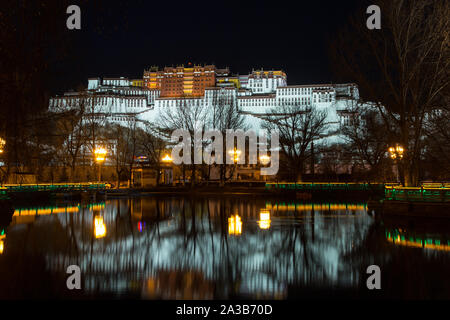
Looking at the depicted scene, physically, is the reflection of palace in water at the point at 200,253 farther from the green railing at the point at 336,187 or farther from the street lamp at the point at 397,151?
the green railing at the point at 336,187

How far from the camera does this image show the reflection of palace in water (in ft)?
24.6

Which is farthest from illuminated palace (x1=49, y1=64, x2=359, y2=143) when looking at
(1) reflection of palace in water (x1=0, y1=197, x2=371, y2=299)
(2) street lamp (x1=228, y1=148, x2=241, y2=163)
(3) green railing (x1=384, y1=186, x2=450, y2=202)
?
(1) reflection of palace in water (x1=0, y1=197, x2=371, y2=299)

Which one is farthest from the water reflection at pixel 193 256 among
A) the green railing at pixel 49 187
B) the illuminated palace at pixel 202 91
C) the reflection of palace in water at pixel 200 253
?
the illuminated palace at pixel 202 91

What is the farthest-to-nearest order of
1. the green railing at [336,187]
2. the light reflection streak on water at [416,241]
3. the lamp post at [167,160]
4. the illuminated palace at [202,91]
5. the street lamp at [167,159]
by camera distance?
the illuminated palace at [202,91]
the lamp post at [167,160]
the street lamp at [167,159]
the green railing at [336,187]
the light reflection streak on water at [416,241]

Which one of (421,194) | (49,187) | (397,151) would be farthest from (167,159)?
(421,194)

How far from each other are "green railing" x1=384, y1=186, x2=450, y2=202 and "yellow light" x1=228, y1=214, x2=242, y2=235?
8.41 metres

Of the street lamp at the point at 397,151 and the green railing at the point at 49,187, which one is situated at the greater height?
the street lamp at the point at 397,151

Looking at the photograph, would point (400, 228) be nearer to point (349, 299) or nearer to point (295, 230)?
point (295, 230)

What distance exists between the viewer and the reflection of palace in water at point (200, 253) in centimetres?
751

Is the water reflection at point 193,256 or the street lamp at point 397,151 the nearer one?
the water reflection at point 193,256

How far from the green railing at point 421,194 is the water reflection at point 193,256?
118 inches

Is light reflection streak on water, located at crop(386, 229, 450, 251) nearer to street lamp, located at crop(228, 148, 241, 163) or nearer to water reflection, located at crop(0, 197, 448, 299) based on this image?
water reflection, located at crop(0, 197, 448, 299)
